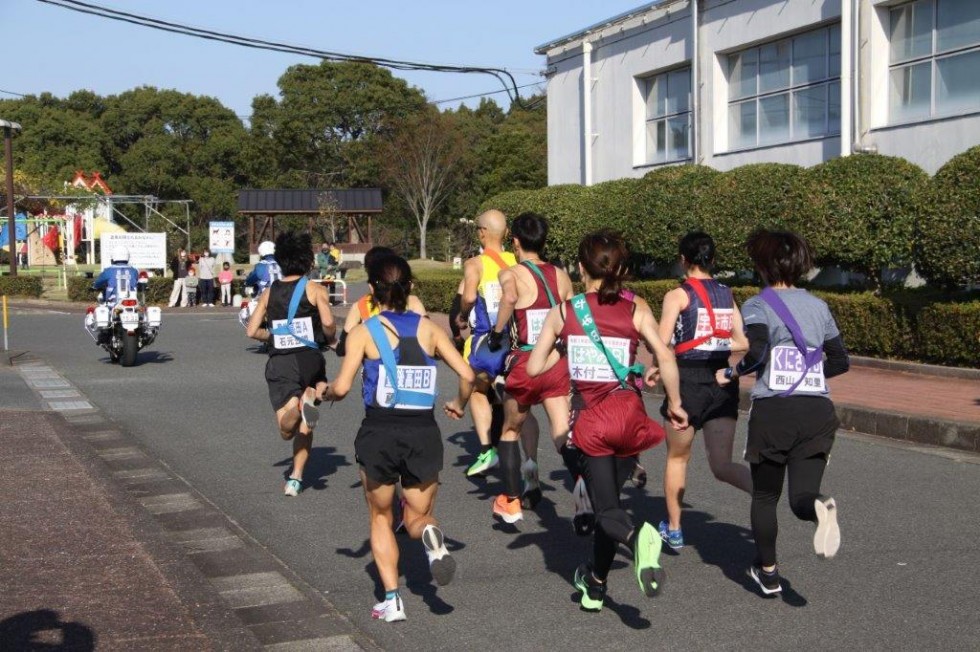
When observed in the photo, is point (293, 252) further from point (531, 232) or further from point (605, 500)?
point (605, 500)

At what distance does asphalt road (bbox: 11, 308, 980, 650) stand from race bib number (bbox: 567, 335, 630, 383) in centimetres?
109

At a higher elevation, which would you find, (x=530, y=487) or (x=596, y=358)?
(x=596, y=358)

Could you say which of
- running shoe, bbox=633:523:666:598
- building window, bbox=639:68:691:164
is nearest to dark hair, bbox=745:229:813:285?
running shoe, bbox=633:523:666:598

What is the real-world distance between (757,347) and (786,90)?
16.9 metres

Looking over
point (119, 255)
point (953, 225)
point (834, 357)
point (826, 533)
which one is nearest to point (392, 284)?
point (834, 357)

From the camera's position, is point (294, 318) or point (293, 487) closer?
point (294, 318)

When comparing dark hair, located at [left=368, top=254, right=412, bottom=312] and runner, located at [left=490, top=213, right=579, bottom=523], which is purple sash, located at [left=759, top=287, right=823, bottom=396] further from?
runner, located at [left=490, top=213, right=579, bottom=523]

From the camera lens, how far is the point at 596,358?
210 inches

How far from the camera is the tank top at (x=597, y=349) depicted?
5.32 meters

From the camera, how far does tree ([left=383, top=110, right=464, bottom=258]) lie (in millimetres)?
56531

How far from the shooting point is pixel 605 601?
5.59 meters

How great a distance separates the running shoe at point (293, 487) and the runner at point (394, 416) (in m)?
3.04

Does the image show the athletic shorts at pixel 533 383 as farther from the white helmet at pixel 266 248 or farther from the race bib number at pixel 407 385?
the white helmet at pixel 266 248

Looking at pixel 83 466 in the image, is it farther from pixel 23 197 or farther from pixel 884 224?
pixel 23 197
